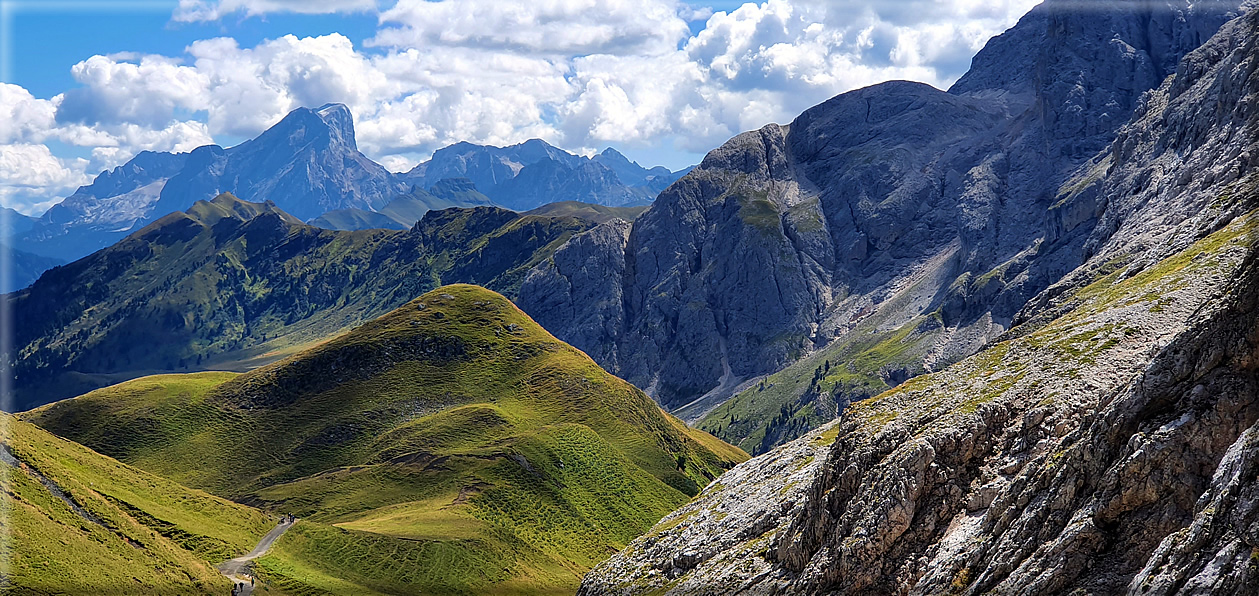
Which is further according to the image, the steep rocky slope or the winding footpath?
the winding footpath

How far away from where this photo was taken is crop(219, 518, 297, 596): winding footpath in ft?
483

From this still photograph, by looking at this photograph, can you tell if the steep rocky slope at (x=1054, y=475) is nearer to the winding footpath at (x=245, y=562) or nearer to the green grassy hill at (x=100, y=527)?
the green grassy hill at (x=100, y=527)

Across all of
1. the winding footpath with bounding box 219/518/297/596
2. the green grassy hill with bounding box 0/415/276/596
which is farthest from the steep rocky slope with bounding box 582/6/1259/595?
the winding footpath with bounding box 219/518/297/596

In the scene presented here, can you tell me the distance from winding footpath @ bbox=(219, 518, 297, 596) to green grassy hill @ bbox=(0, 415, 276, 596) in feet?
5.45

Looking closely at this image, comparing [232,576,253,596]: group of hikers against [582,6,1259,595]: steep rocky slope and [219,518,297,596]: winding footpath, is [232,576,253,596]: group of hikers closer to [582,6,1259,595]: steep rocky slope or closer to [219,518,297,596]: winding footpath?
[219,518,297,596]: winding footpath

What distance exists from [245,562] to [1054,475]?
493 ft

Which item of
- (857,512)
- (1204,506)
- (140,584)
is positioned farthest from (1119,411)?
(140,584)

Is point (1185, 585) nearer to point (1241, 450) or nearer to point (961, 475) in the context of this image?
point (1241, 450)

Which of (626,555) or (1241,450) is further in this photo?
(626,555)

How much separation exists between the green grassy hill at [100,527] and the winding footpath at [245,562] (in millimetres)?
1662

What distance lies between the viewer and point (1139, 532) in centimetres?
3969

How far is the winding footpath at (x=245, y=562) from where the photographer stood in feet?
483

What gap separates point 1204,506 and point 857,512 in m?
24.7

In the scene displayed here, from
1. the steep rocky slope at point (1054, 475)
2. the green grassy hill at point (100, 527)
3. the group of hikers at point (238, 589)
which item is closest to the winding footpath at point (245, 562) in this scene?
the group of hikers at point (238, 589)
